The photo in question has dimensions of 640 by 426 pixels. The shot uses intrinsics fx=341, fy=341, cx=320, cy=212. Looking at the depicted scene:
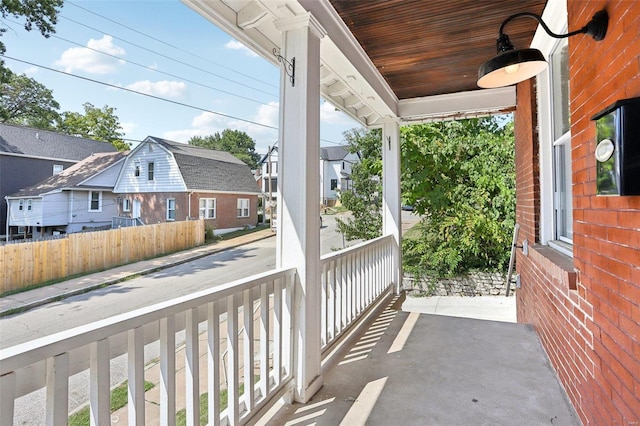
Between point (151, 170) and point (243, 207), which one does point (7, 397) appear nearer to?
point (151, 170)

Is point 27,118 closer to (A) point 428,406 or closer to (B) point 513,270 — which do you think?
(A) point 428,406

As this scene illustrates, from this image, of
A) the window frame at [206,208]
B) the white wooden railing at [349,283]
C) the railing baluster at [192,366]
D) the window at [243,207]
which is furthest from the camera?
the white wooden railing at [349,283]

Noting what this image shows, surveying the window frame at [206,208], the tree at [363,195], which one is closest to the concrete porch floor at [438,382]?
the window frame at [206,208]

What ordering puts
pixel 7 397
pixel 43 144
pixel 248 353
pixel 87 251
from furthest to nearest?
pixel 248 353 → pixel 87 251 → pixel 43 144 → pixel 7 397

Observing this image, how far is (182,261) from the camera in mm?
1839

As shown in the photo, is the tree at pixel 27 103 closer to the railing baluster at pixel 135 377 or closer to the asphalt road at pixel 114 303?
the asphalt road at pixel 114 303

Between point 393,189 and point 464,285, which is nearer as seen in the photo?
point 393,189

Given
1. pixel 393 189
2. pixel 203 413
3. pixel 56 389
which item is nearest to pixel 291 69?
pixel 56 389

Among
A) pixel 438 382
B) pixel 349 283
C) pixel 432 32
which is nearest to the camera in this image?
pixel 438 382

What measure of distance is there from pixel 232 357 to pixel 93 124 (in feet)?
3.94

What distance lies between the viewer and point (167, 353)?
130 cm

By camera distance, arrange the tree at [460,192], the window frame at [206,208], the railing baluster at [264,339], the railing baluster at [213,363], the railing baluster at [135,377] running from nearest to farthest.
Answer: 1. the railing baluster at [135,377]
2. the railing baluster at [213,363]
3. the railing baluster at [264,339]
4. the window frame at [206,208]
5. the tree at [460,192]

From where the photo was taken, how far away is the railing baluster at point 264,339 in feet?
6.23

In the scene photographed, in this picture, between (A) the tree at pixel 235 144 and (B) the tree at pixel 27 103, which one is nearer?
(B) the tree at pixel 27 103
